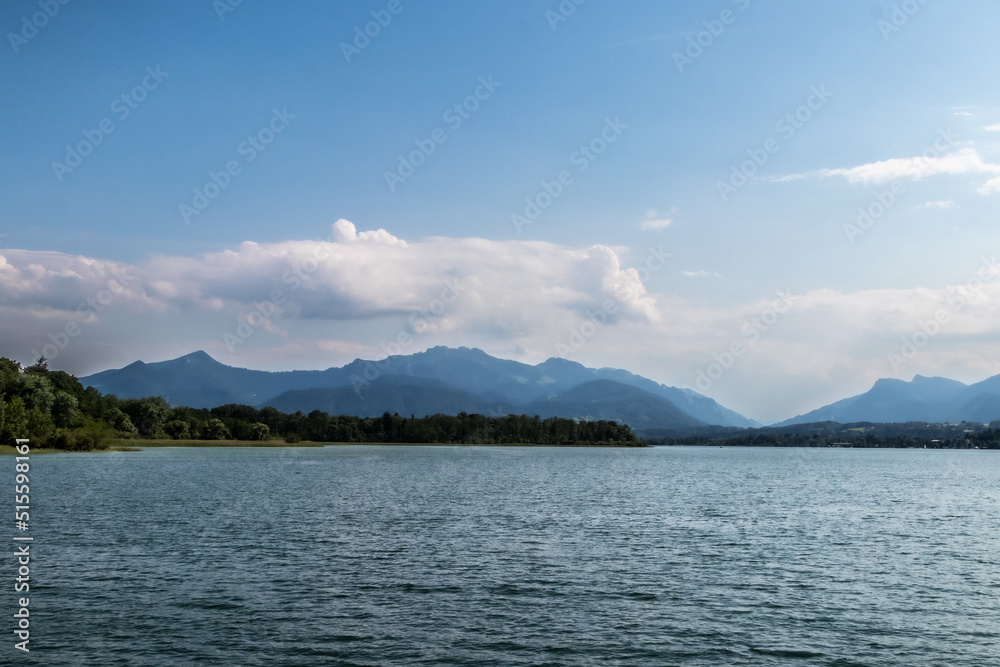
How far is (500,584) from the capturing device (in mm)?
39031

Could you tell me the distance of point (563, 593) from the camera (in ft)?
122

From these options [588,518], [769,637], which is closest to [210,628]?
[769,637]

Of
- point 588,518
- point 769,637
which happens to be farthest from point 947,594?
point 588,518

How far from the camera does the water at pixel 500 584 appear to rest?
28.2 metres

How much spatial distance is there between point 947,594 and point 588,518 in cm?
3451

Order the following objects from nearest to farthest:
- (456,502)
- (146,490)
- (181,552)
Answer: (181,552)
(456,502)
(146,490)

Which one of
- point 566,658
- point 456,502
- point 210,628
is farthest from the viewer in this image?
point 456,502

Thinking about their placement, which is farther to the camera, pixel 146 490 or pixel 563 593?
pixel 146 490

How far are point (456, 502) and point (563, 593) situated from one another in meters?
47.0

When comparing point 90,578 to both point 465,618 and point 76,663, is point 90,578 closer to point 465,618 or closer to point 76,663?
point 76,663

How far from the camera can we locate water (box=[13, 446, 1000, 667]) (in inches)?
1109

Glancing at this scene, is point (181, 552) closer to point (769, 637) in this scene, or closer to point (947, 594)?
point (769, 637)

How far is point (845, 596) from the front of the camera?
37438 mm

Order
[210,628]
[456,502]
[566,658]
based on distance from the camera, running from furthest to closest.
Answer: [456,502]
[210,628]
[566,658]
